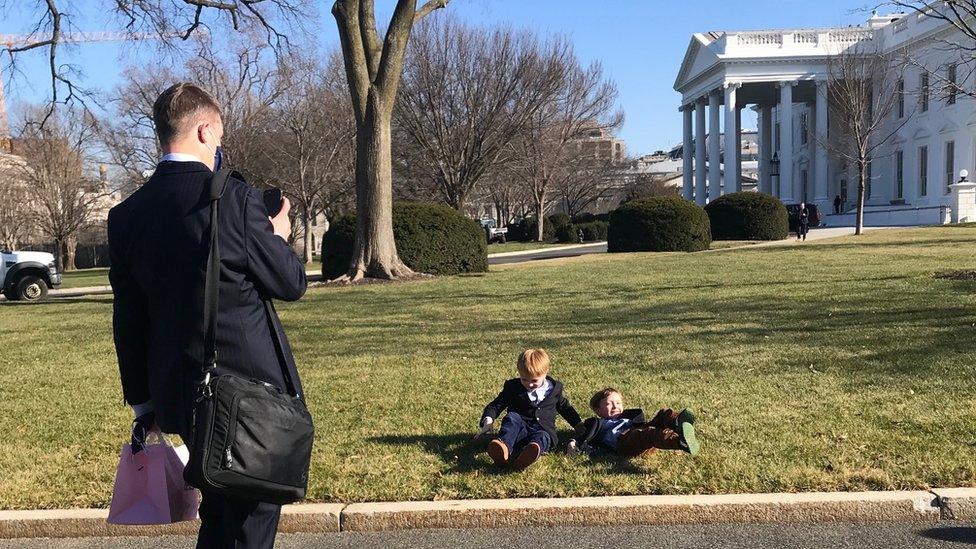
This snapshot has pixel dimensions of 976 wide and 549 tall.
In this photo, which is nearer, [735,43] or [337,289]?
[337,289]

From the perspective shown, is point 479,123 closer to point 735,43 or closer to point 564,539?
point 735,43

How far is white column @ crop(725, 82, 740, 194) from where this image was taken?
52938mm

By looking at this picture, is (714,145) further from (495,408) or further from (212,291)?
(212,291)

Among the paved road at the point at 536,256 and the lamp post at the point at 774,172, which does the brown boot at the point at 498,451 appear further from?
the lamp post at the point at 774,172

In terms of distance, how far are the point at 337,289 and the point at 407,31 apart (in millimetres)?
5829

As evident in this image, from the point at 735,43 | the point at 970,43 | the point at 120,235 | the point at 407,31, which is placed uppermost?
the point at 735,43

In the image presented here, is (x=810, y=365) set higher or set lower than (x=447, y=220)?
lower

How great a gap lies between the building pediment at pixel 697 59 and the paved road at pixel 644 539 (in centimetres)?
5315

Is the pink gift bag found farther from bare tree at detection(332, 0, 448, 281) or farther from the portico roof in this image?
the portico roof

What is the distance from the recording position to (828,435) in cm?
484

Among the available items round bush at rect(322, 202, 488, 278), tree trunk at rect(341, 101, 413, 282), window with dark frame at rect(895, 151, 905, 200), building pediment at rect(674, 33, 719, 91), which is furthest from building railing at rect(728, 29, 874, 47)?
tree trunk at rect(341, 101, 413, 282)

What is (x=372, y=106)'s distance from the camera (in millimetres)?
17047

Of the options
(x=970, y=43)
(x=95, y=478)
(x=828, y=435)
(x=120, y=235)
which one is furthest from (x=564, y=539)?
(x=970, y=43)

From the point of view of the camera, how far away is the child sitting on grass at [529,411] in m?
4.59
